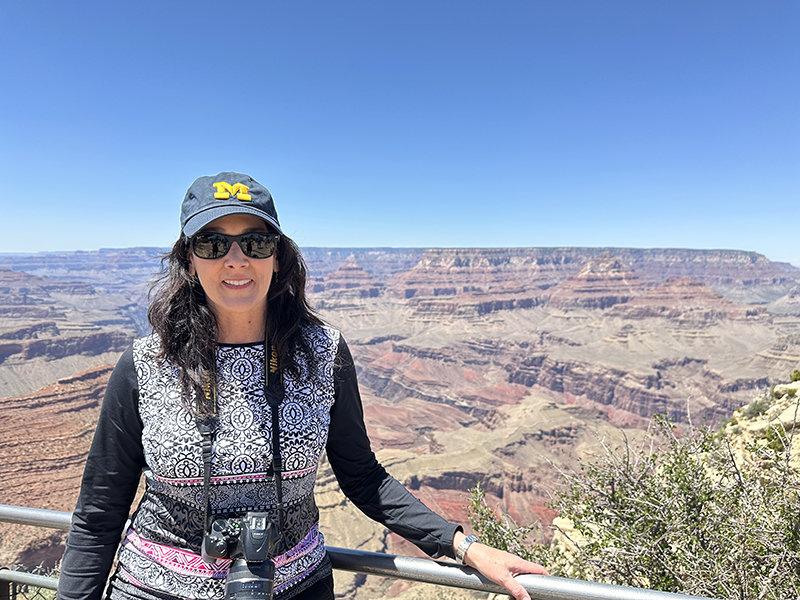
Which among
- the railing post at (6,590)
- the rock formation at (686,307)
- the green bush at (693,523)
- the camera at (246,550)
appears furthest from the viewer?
the rock formation at (686,307)

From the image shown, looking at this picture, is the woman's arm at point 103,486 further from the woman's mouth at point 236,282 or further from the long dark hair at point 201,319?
the woman's mouth at point 236,282

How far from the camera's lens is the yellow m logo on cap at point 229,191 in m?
1.54

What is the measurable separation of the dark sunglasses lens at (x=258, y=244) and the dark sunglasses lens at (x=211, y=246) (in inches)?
2.2

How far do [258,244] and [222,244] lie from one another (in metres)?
0.12

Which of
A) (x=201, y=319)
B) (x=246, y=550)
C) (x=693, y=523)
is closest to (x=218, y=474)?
(x=246, y=550)

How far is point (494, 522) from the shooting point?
18.1ft

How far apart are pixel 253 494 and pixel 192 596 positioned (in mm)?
370

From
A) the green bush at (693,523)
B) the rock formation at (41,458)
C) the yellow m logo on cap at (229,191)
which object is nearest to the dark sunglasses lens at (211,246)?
the yellow m logo on cap at (229,191)

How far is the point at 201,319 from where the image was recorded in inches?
66.3

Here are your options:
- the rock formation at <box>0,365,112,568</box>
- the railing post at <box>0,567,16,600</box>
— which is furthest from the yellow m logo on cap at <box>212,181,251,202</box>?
the rock formation at <box>0,365,112,568</box>

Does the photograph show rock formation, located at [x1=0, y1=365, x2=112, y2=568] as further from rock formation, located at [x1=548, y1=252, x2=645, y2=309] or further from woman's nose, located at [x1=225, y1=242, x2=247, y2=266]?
rock formation, located at [x1=548, y1=252, x2=645, y2=309]

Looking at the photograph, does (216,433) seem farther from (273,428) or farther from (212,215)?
(212,215)

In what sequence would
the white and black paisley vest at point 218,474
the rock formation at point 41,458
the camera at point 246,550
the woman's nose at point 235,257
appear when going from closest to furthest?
the camera at point 246,550, the white and black paisley vest at point 218,474, the woman's nose at point 235,257, the rock formation at point 41,458

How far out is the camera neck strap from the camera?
1.44 m
